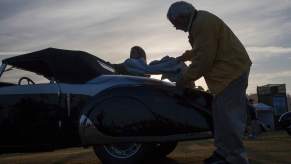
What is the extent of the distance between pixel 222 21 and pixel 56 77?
250cm

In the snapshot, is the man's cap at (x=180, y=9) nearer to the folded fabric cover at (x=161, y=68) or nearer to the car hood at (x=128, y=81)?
the car hood at (x=128, y=81)

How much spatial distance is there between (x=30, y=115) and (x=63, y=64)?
0.79 m

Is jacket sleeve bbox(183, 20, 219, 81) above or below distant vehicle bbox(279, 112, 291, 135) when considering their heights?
above

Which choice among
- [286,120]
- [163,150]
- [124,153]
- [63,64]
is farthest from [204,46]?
[286,120]

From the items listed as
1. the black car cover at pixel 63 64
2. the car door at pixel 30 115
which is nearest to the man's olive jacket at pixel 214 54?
the black car cover at pixel 63 64

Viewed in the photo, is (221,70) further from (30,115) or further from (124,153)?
(30,115)

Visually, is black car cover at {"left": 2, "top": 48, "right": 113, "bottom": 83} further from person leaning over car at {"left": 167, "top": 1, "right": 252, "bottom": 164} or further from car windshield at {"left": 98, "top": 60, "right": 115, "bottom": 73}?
person leaning over car at {"left": 167, "top": 1, "right": 252, "bottom": 164}

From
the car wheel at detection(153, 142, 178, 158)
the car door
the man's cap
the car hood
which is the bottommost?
the car wheel at detection(153, 142, 178, 158)

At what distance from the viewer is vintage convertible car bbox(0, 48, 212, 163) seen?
6273 millimetres

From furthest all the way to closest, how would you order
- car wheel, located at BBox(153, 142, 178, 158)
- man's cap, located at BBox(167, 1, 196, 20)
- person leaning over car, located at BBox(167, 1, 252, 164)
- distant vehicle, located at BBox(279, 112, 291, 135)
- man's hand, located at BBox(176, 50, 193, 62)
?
distant vehicle, located at BBox(279, 112, 291, 135) < car wheel, located at BBox(153, 142, 178, 158) < man's hand, located at BBox(176, 50, 193, 62) < man's cap, located at BBox(167, 1, 196, 20) < person leaning over car, located at BBox(167, 1, 252, 164)

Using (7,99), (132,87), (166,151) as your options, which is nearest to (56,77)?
(7,99)

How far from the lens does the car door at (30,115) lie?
7.04 metres

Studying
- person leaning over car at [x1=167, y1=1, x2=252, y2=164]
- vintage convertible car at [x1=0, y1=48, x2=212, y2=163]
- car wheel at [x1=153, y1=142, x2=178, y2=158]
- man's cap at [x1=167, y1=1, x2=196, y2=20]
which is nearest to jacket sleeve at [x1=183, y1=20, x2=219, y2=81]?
person leaning over car at [x1=167, y1=1, x2=252, y2=164]

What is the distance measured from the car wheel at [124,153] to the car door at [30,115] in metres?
0.68
